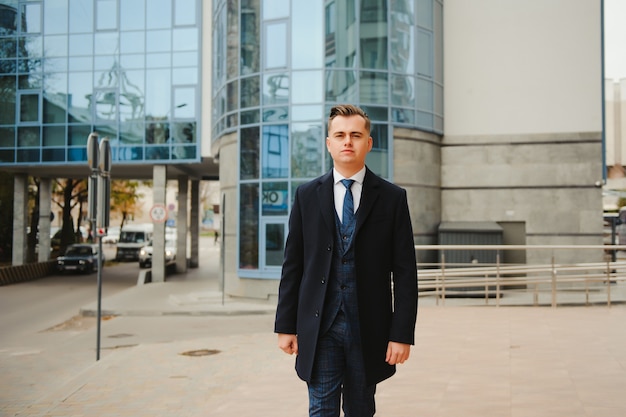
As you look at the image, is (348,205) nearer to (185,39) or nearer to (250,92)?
(250,92)

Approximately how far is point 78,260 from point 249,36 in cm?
1684

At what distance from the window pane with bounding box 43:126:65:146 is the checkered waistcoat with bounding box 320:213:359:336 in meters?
27.2

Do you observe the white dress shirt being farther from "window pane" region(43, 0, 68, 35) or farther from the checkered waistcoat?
"window pane" region(43, 0, 68, 35)

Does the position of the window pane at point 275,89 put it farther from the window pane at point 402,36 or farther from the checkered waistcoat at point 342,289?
the checkered waistcoat at point 342,289

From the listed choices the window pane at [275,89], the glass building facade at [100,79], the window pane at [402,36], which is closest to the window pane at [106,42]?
the glass building facade at [100,79]

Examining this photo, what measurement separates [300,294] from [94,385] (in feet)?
15.9

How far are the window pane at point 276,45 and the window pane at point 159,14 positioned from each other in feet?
29.9

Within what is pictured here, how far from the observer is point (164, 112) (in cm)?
2802

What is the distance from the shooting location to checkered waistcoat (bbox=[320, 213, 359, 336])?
3.65 metres

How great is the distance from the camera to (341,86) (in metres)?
19.7

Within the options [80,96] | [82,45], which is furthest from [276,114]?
[82,45]

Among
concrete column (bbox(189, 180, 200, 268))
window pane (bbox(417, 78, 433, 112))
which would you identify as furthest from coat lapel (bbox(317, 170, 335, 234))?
concrete column (bbox(189, 180, 200, 268))

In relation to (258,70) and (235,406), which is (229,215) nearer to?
(258,70)

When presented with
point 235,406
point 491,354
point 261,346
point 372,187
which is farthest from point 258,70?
point 372,187
